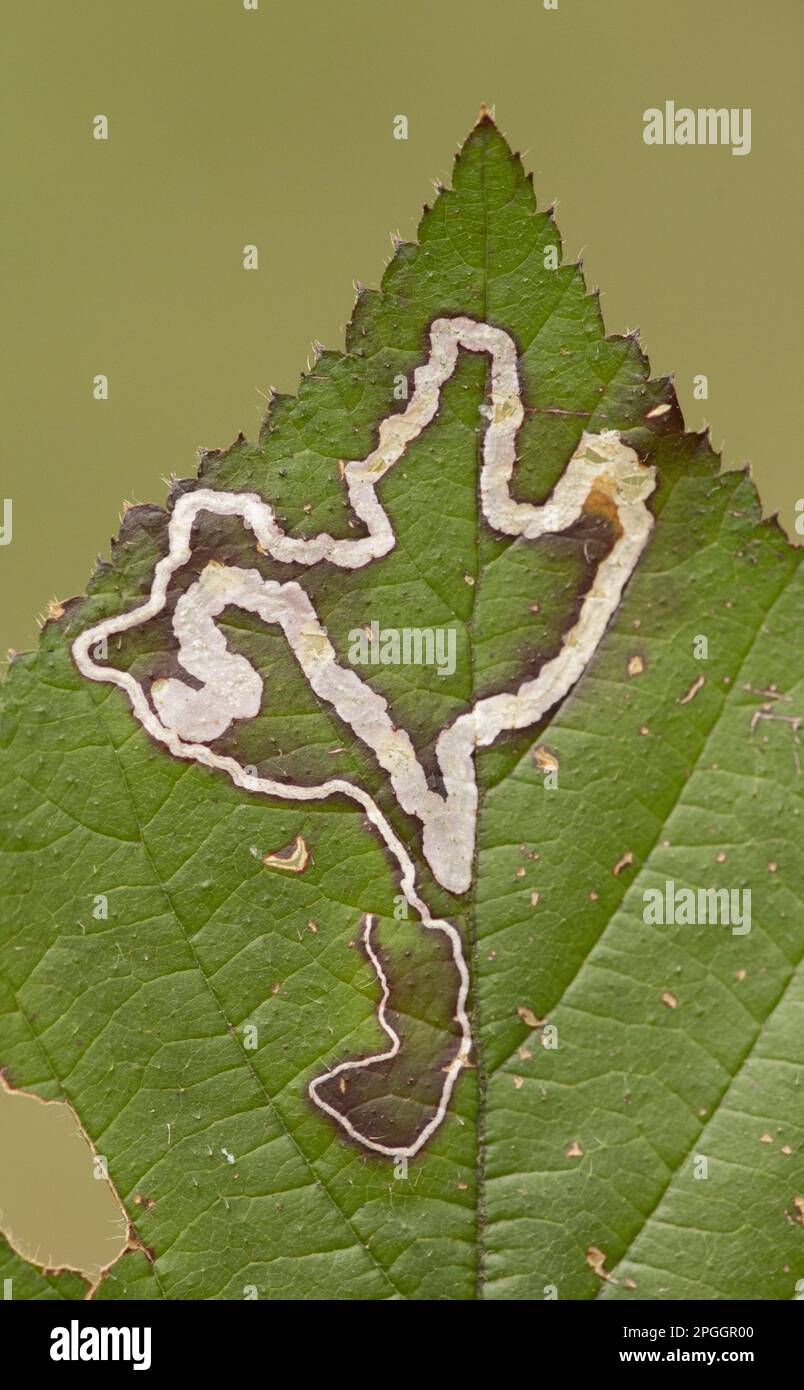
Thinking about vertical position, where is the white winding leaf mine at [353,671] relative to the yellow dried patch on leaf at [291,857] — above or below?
above

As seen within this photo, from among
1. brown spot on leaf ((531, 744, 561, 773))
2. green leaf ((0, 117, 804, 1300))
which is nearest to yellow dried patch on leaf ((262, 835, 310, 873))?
green leaf ((0, 117, 804, 1300))

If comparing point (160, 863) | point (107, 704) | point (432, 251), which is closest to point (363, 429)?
point (432, 251)

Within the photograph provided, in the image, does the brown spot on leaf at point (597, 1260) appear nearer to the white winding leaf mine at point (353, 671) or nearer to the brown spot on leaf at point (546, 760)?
the white winding leaf mine at point (353, 671)

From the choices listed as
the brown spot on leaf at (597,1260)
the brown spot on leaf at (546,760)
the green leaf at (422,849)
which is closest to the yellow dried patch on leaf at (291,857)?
the green leaf at (422,849)

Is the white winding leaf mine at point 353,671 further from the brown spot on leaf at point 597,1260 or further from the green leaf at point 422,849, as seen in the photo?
the brown spot on leaf at point 597,1260

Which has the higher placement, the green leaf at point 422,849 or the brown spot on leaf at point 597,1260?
the green leaf at point 422,849

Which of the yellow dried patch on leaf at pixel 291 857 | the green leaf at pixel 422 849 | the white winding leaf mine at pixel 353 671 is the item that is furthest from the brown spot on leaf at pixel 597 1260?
the yellow dried patch on leaf at pixel 291 857

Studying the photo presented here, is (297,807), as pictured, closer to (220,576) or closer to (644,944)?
(220,576)

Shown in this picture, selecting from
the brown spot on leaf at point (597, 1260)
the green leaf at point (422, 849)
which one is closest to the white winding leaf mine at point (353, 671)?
the green leaf at point (422, 849)

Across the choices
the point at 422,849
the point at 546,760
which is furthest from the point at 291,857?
the point at 546,760

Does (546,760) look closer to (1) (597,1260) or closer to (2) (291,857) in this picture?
(2) (291,857)
